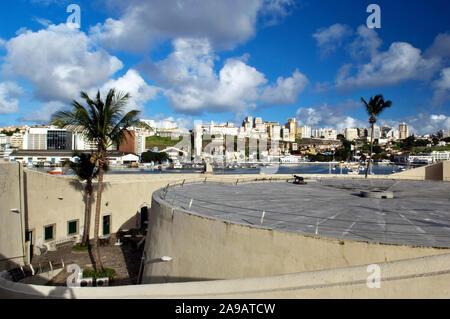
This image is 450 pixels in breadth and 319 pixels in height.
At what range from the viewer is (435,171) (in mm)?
24469

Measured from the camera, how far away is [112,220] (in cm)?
2106

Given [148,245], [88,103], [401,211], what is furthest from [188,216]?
[88,103]

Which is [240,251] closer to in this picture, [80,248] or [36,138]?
[80,248]

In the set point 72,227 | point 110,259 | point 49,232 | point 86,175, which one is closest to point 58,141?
point 72,227

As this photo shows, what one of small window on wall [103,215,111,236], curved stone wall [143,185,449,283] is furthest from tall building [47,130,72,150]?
curved stone wall [143,185,449,283]

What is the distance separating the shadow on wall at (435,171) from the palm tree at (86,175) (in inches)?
1030

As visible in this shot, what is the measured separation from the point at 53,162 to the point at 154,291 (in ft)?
394

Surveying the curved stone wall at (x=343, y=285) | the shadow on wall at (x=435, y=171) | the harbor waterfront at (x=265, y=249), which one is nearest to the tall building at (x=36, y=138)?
the harbor waterfront at (x=265, y=249)

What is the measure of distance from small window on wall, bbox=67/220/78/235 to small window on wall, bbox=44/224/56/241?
939mm

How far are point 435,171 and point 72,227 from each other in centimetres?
2824

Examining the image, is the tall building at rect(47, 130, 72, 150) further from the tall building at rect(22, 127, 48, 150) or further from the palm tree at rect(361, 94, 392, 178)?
the palm tree at rect(361, 94, 392, 178)

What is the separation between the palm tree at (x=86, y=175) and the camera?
60.5 feet

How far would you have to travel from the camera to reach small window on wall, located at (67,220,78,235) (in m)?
19.2
